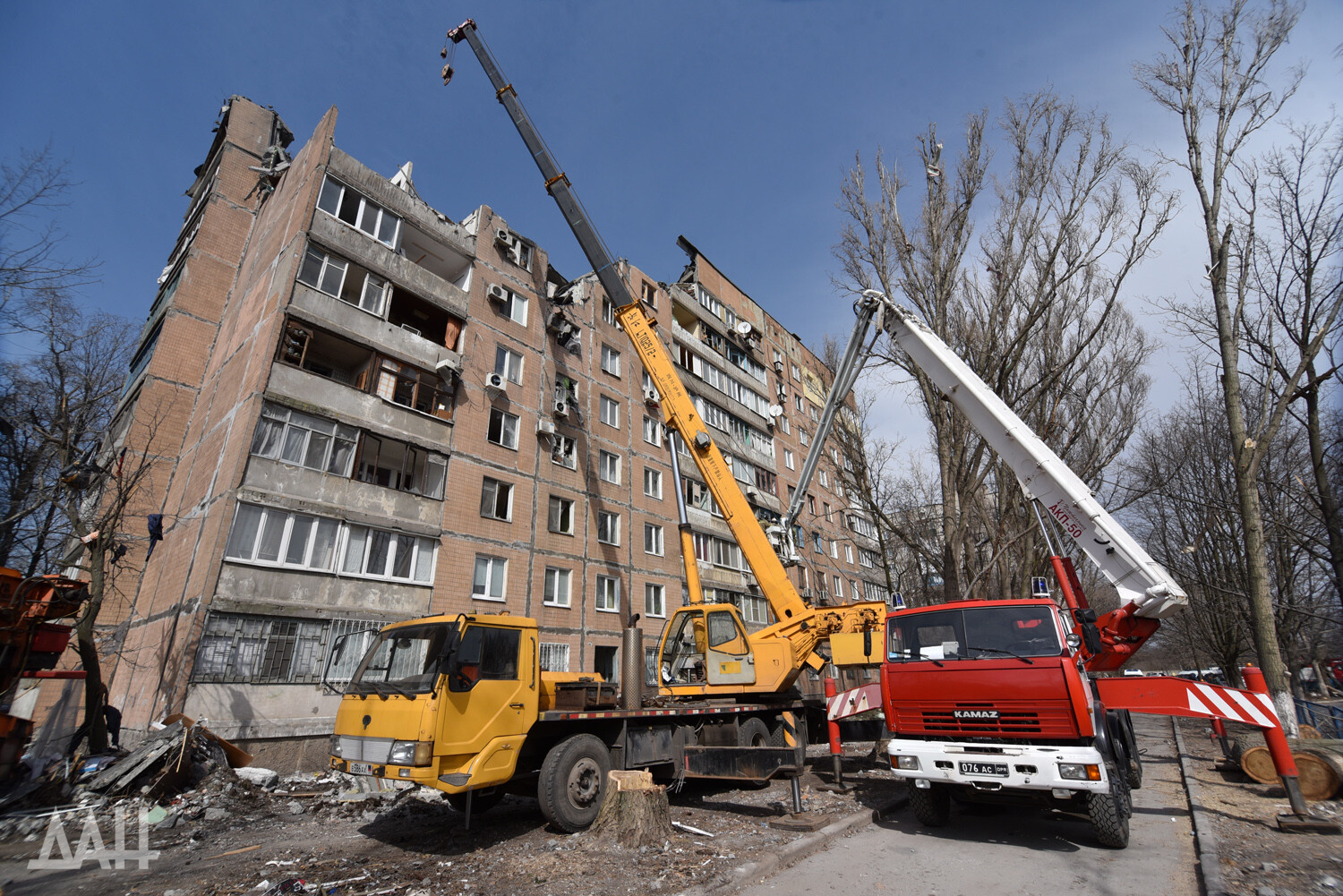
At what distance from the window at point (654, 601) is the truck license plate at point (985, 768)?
16.7 metres

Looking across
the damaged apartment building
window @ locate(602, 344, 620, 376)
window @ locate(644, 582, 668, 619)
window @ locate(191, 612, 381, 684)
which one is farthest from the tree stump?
window @ locate(602, 344, 620, 376)

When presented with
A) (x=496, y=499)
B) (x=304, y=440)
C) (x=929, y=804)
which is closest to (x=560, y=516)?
(x=496, y=499)

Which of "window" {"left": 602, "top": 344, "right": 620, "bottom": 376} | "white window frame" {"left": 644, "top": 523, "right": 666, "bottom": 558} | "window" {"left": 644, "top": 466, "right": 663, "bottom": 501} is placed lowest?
"white window frame" {"left": 644, "top": 523, "right": 666, "bottom": 558}

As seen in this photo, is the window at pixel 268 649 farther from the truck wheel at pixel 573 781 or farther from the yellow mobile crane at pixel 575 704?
the truck wheel at pixel 573 781

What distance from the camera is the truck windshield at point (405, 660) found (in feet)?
22.6

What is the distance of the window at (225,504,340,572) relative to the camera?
13.1 meters

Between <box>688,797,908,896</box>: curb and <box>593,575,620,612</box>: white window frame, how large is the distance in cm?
1354

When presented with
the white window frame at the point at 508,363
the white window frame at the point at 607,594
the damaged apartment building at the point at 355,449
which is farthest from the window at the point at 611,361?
the white window frame at the point at 607,594

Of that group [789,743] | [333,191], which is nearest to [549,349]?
[333,191]

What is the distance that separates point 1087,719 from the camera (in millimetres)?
6230

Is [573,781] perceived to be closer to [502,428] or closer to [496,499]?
[496,499]

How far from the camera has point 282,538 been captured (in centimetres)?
1373

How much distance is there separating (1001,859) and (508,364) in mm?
18878

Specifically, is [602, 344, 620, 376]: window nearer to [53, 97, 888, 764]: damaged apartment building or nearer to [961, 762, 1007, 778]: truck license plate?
[53, 97, 888, 764]: damaged apartment building
